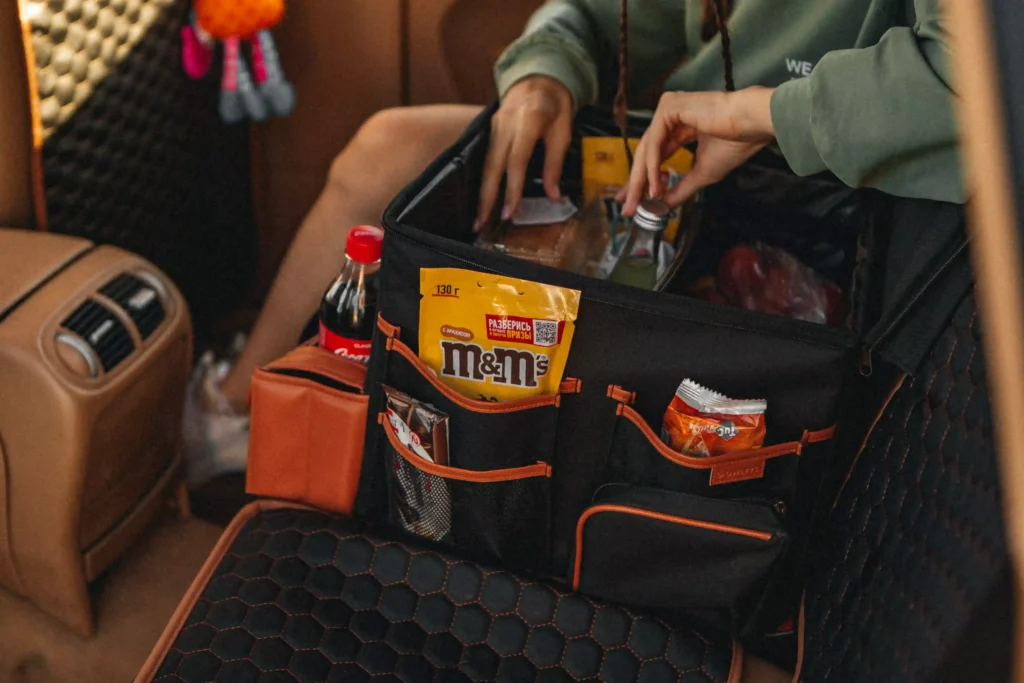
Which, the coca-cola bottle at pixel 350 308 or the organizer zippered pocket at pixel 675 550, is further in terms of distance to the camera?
the coca-cola bottle at pixel 350 308

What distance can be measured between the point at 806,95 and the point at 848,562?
1.35ft

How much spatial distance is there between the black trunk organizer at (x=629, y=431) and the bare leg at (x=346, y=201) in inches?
10.9

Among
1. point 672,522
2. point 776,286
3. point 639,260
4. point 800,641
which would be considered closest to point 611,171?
point 639,260

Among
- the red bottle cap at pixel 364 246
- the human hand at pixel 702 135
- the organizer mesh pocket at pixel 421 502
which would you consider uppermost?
the human hand at pixel 702 135

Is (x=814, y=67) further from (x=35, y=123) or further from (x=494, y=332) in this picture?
(x=35, y=123)

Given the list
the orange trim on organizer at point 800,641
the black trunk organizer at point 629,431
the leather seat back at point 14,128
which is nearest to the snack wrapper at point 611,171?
the black trunk organizer at point 629,431

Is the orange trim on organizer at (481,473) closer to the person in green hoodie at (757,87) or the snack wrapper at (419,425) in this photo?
the snack wrapper at (419,425)

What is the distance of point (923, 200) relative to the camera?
2.42ft

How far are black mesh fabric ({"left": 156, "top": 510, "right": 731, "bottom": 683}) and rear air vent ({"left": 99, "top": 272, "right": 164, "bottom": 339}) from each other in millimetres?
275

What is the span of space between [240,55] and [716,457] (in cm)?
90

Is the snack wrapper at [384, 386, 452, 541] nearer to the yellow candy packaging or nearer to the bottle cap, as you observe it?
the yellow candy packaging

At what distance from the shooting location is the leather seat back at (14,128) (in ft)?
2.83

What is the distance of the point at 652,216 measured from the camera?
84 cm

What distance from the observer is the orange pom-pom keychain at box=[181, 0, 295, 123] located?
1121mm
